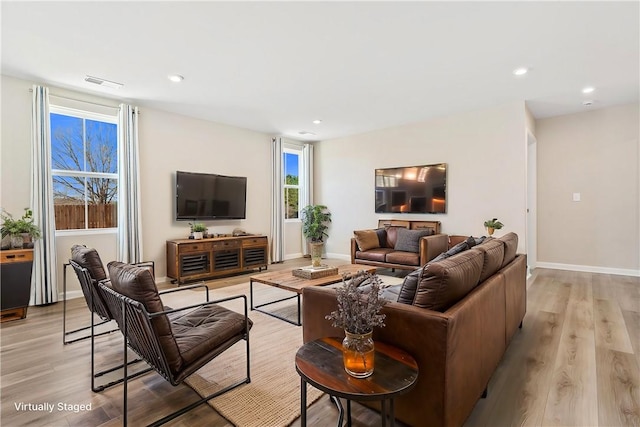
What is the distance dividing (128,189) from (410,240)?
14.2 feet

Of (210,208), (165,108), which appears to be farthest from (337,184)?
(165,108)

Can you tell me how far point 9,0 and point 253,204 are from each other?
175 inches

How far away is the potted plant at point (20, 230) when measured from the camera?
11.6 ft

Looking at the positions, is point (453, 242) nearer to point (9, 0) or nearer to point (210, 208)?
point (210, 208)

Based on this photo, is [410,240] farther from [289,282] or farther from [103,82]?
[103,82]

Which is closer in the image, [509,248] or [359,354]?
[359,354]

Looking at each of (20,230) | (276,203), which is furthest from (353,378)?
(276,203)

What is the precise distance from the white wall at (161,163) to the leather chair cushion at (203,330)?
10.2 ft

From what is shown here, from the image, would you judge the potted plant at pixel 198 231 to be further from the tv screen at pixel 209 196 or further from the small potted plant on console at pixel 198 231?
the tv screen at pixel 209 196

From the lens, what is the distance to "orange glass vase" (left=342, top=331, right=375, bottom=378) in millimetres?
1341

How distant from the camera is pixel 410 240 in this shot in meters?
5.29

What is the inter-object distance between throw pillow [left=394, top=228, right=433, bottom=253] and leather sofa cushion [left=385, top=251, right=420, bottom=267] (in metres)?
0.14

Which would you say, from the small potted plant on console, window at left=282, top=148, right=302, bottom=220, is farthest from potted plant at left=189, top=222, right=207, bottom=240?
window at left=282, top=148, right=302, bottom=220

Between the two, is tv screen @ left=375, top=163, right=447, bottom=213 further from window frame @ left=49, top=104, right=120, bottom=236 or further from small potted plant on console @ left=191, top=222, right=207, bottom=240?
window frame @ left=49, top=104, right=120, bottom=236
